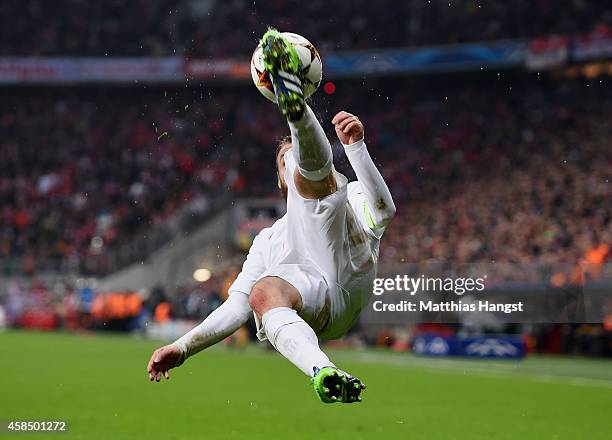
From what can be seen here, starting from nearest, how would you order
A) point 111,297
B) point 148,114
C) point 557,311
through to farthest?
point 557,311, point 111,297, point 148,114

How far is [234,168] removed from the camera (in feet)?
107

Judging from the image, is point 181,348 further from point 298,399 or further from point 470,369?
point 470,369

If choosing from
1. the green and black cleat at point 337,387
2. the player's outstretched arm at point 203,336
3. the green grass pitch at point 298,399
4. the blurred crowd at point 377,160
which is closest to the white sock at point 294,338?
the green and black cleat at point 337,387

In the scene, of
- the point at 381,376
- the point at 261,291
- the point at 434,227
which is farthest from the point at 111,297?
the point at 261,291

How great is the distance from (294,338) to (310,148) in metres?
0.92

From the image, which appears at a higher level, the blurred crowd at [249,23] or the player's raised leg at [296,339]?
the blurred crowd at [249,23]

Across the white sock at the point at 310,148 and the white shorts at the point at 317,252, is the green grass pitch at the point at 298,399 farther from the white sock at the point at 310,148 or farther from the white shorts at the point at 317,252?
the white sock at the point at 310,148

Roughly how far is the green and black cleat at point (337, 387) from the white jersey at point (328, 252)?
804 millimetres

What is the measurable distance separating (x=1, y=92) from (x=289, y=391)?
1166 inches

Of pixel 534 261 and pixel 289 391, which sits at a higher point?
pixel 534 261

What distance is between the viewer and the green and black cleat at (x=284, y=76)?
188 inches

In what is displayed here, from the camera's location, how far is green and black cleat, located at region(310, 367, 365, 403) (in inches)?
181

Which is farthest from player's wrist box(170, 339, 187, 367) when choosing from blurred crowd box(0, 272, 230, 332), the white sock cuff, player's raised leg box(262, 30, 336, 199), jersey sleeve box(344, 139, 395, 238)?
blurred crowd box(0, 272, 230, 332)

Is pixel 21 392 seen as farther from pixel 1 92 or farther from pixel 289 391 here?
pixel 1 92
